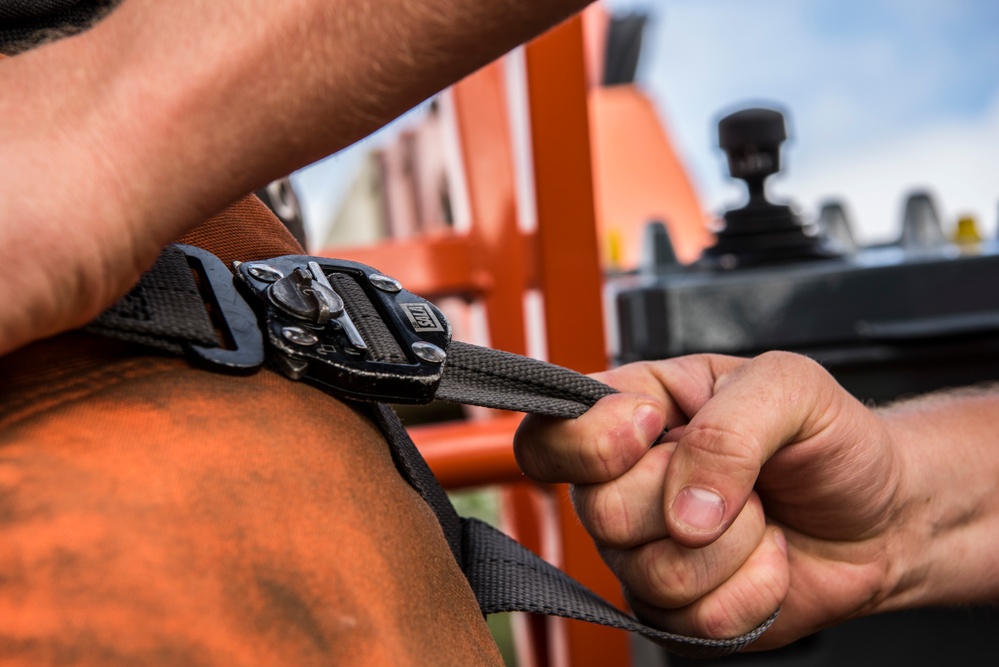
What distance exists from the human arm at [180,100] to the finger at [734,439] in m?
0.23

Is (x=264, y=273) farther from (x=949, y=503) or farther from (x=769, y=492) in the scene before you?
(x=949, y=503)

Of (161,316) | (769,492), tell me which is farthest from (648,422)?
(161,316)

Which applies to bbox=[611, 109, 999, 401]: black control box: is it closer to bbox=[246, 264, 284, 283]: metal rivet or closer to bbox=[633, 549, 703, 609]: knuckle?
bbox=[633, 549, 703, 609]: knuckle

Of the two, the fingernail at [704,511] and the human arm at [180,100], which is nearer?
the human arm at [180,100]

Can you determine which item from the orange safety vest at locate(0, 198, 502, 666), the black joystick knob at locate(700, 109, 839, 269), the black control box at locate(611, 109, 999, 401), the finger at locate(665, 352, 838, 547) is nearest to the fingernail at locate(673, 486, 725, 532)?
the finger at locate(665, 352, 838, 547)

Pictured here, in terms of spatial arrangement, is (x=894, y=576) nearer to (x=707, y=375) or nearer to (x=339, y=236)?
(x=707, y=375)

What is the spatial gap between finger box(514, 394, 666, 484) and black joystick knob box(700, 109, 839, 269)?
2.32 feet

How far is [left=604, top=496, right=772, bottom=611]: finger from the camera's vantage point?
516 millimetres

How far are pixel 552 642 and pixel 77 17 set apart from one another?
1.14 metres

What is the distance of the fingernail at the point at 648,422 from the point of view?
1.61ft

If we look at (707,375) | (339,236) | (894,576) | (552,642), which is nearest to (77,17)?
(707,375)

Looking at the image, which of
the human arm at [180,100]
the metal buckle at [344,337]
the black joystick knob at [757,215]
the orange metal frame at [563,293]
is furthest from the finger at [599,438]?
the black joystick knob at [757,215]

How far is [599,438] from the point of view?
487mm

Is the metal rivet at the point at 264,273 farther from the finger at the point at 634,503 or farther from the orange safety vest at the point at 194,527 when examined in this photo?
the finger at the point at 634,503
